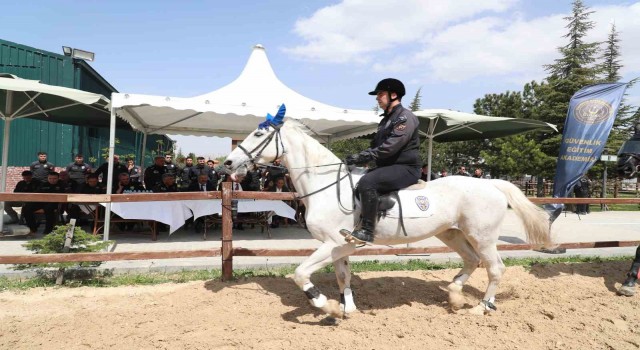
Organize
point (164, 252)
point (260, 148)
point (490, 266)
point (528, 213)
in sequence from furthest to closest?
point (164, 252) < point (528, 213) < point (490, 266) < point (260, 148)

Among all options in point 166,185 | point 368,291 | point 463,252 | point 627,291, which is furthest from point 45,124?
point 627,291

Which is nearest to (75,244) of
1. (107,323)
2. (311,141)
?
(107,323)

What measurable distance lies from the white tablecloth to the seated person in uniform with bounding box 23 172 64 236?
1.51 metres

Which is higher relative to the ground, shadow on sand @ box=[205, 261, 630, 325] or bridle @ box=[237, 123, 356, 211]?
bridle @ box=[237, 123, 356, 211]

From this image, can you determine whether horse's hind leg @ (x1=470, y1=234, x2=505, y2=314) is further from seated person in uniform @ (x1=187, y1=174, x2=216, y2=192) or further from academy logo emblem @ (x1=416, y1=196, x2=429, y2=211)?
seated person in uniform @ (x1=187, y1=174, x2=216, y2=192)

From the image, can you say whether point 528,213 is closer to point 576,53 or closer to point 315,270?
point 315,270

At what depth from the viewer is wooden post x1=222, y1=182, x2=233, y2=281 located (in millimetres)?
5090

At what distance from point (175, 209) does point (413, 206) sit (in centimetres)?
577

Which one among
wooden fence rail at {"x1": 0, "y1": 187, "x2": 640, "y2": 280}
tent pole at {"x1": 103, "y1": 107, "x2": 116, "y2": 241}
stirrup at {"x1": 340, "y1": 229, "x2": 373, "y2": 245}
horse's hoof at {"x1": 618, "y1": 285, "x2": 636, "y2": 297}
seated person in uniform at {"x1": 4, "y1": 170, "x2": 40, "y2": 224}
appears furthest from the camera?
seated person in uniform at {"x1": 4, "y1": 170, "x2": 40, "y2": 224}

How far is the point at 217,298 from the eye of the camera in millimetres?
4566

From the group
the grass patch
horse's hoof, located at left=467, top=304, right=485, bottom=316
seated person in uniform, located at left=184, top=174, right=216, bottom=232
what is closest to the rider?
horse's hoof, located at left=467, top=304, right=485, bottom=316

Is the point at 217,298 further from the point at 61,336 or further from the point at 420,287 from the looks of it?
the point at 420,287

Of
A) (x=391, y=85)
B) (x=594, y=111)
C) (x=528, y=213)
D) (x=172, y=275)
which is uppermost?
(x=594, y=111)

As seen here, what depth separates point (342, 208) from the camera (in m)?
4.03
